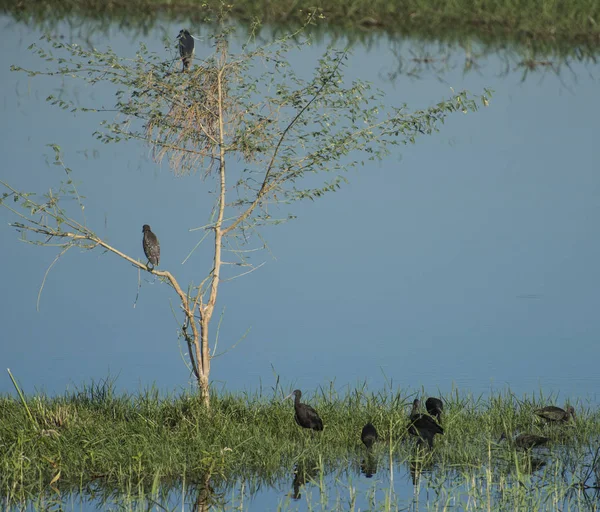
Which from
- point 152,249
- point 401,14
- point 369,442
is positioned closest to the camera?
point 369,442

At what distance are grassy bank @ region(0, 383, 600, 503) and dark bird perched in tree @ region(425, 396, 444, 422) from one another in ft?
0.34

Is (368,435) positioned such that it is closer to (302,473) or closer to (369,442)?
(369,442)

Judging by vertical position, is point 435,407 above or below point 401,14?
below

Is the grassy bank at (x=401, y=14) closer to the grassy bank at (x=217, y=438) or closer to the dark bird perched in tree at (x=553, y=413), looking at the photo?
the grassy bank at (x=217, y=438)

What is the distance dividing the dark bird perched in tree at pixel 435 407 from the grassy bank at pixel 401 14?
42.6 ft

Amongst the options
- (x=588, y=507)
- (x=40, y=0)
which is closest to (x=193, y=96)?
(x=588, y=507)

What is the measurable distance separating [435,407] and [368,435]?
3.50ft

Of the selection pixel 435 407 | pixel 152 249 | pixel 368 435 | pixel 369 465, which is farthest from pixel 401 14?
pixel 369 465

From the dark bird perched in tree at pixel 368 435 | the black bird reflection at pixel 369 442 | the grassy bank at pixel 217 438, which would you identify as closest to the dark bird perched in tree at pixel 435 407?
the grassy bank at pixel 217 438

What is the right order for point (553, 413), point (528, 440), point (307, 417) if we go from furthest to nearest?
point (553, 413), point (307, 417), point (528, 440)

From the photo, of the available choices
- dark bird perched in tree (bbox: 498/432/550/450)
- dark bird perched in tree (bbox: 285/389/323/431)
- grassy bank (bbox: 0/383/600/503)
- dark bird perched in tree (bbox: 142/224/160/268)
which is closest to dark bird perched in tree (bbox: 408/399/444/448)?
grassy bank (bbox: 0/383/600/503)

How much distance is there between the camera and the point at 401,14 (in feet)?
75.4

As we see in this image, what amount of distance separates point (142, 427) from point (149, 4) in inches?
597

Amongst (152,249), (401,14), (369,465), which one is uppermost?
(401,14)
